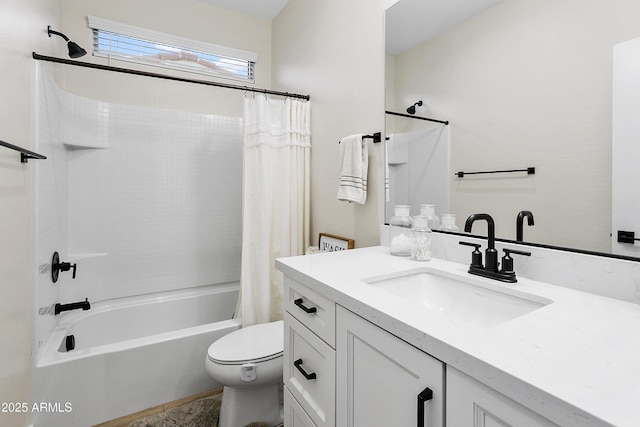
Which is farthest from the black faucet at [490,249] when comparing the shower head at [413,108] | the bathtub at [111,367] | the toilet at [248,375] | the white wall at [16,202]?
the white wall at [16,202]

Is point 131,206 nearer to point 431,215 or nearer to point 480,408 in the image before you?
point 431,215

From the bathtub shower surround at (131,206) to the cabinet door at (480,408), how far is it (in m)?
1.70

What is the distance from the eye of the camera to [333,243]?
191cm

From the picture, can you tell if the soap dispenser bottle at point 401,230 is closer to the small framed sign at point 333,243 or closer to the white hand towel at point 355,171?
the white hand towel at point 355,171

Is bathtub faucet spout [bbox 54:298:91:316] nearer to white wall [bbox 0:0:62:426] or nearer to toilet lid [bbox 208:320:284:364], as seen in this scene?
white wall [bbox 0:0:62:426]

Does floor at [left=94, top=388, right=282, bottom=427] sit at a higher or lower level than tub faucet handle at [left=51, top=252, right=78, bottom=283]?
lower

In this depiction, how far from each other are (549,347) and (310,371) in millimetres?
684

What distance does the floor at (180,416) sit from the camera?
1596mm

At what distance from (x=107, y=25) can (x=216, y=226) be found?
1.73m

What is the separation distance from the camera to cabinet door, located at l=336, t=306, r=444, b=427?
57 cm

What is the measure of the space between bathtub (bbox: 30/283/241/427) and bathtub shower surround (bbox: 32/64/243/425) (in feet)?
0.04

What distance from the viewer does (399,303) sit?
0.72m

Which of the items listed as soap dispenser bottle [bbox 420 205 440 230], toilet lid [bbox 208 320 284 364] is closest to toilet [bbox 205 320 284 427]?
toilet lid [bbox 208 320 284 364]

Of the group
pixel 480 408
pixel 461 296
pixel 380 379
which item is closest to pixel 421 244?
pixel 461 296
